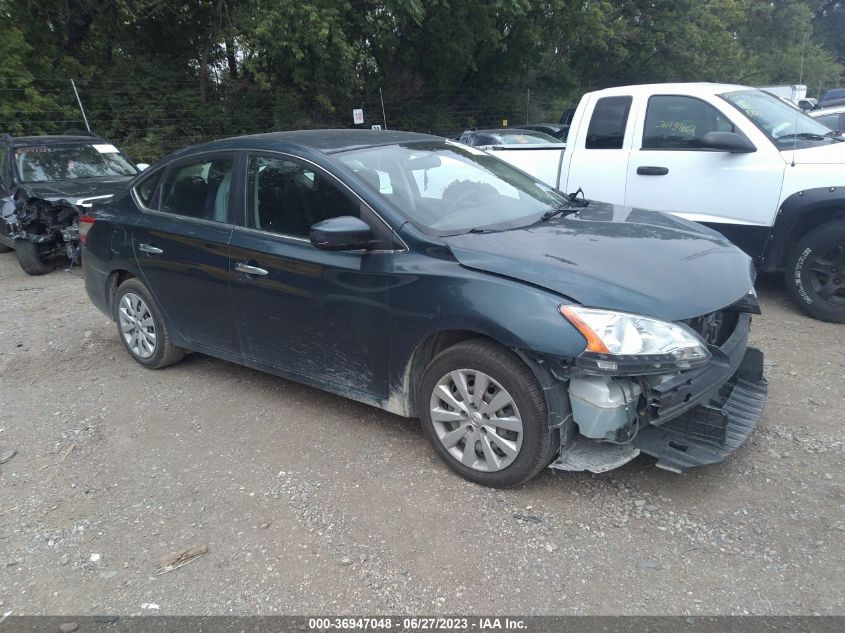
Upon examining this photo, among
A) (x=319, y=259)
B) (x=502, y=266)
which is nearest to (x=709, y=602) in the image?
(x=502, y=266)

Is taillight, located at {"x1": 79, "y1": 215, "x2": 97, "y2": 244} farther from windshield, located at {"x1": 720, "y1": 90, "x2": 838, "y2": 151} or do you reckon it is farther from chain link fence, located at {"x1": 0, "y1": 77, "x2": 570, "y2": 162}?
chain link fence, located at {"x1": 0, "y1": 77, "x2": 570, "y2": 162}

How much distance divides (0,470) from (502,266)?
10.3ft

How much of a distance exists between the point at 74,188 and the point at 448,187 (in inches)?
266

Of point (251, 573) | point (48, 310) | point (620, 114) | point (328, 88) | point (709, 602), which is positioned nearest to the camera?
point (709, 602)

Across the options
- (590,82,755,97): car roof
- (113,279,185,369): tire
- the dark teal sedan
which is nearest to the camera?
the dark teal sedan

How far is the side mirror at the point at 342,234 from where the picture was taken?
10.9 feet

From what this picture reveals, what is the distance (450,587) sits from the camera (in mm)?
2674

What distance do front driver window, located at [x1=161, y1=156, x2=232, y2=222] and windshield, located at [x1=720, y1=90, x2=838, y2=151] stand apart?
4.38m

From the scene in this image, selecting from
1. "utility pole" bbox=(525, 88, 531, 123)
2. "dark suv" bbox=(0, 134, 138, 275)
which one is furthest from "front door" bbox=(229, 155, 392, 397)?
"utility pole" bbox=(525, 88, 531, 123)

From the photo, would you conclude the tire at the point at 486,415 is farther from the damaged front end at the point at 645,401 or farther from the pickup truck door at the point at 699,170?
the pickup truck door at the point at 699,170

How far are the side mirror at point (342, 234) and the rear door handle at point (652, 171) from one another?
11.7ft

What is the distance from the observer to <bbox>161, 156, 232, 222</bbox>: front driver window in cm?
425

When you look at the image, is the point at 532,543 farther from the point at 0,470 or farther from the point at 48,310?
the point at 48,310

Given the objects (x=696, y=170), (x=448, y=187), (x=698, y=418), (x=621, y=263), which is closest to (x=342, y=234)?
(x=448, y=187)
